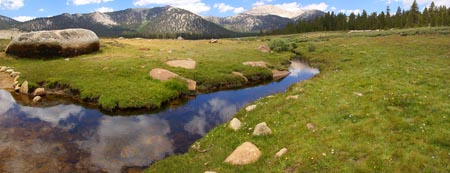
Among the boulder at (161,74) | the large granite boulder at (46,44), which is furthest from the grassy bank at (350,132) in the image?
the large granite boulder at (46,44)

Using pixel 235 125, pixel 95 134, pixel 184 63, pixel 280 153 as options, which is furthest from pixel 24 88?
pixel 280 153

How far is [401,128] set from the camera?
16.0 metres

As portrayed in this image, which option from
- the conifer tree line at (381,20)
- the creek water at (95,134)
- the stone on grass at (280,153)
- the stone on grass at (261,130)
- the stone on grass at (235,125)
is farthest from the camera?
the conifer tree line at (381,20)

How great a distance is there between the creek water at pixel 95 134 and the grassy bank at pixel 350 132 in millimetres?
2225

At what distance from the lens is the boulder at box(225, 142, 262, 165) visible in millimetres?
15117

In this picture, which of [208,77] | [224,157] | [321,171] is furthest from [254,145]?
[208,77]

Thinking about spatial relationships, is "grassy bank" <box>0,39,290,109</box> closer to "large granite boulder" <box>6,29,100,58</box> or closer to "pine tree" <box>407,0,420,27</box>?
"large granite boulder" <box>6,29,100,58</box>

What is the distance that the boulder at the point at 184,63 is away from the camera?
38.9m

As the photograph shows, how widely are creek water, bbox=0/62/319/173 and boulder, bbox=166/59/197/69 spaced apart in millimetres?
9409

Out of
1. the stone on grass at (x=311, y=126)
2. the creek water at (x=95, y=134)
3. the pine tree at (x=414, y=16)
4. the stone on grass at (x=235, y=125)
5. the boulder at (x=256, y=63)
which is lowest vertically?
the creek water at (x=95, y=134)

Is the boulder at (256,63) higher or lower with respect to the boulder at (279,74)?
higher

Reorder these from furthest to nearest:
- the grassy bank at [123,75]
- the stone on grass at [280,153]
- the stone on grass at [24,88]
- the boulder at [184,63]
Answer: the boulder at [184,63]
the stone on grass at [24,88]
the grassy bank at [123,75]
the stone on grass at [280,153]

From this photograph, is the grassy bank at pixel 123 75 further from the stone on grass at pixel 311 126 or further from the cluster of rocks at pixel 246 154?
the stone on grass at pixel 311 126

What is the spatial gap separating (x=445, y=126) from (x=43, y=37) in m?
45.2
